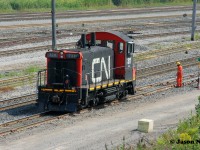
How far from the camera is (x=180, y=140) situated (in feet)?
54.3

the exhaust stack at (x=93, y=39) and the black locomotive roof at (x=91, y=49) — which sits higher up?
the exhaust stack at (x=93, y=39)

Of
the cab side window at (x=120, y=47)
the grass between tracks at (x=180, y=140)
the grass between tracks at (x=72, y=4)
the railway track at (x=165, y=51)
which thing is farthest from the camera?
the grass between tracks at (x=72, y=4)

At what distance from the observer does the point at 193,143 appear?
16219 millimetres

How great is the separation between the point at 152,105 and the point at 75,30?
87.8 feet

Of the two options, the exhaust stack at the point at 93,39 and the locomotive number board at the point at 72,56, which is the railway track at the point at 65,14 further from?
the locomotive number board at the point at 72,56

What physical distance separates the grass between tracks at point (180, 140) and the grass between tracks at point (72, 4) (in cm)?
5065

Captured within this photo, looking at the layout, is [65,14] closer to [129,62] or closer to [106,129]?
[129,62]

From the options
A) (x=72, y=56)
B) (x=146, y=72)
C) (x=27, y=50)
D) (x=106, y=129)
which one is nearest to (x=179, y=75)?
(x=146, y=72)

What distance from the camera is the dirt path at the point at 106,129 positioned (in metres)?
18.9

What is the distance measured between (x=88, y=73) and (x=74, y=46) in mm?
17751

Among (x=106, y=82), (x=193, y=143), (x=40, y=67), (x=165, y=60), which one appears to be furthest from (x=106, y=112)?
(x=165, y=60)

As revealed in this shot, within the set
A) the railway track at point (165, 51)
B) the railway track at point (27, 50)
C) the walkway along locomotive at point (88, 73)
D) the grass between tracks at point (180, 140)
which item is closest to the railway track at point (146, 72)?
the railway track at point (165, 51)

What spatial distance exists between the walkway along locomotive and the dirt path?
125 centimetres

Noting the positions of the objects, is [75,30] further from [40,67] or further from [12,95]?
[12,95]
